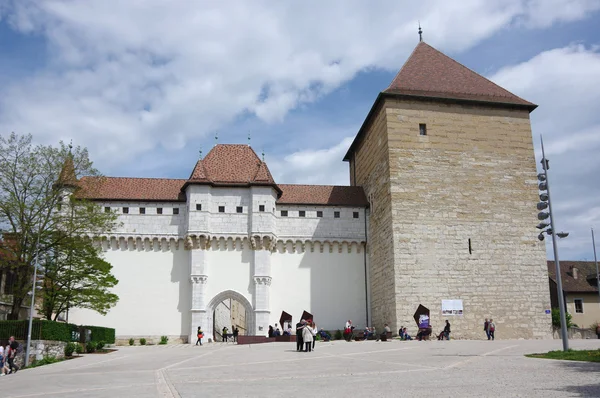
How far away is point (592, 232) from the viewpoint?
38.2 m

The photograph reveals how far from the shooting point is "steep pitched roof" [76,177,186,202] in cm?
3456

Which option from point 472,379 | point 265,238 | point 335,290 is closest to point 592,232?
point 335,290

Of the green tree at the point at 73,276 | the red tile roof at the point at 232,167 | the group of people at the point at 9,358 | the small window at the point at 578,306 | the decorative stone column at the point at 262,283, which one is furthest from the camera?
the small window at the point at 578,306

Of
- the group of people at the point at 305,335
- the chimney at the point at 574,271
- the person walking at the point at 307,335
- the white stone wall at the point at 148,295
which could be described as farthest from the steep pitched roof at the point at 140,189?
the chimney at the point at 574,271

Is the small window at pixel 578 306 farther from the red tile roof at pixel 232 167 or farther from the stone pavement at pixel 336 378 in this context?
the stone pavement at pixel 336 378

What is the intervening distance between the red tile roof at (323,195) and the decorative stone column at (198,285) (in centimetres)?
579

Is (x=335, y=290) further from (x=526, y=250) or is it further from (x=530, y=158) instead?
(x=530, y=158)

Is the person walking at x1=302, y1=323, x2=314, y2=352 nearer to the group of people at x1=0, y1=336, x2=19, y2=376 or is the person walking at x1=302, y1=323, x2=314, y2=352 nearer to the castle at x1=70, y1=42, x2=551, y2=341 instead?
the castle at x1=70, y1=42, x2=551, y2=341

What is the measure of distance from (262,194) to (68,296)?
12.6 m

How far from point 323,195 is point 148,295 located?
40.5 feet

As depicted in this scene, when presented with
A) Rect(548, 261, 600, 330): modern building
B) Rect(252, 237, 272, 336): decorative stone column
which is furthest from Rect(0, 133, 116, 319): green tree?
Rect(548, 261, 600, 330): modern building

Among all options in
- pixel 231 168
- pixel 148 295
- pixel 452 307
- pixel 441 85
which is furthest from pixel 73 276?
pixel 441 85

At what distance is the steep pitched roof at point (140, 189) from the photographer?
34.6 m

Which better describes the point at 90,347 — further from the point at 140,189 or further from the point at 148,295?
the point at 140,189
